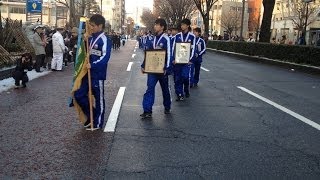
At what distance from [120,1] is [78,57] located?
161671 mm

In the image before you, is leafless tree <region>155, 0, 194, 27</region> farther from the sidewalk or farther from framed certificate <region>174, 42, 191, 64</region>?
framed certificate <region>174, 42, 191, 64</region>

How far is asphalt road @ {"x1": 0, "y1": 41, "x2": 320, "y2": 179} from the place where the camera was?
4.99 metres

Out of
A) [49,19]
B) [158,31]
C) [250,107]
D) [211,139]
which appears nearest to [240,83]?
[250,107]

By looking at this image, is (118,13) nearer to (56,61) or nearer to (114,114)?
(56,61)

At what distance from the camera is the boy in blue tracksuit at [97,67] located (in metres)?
6.82

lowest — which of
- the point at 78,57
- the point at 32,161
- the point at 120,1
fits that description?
the point at 32,161

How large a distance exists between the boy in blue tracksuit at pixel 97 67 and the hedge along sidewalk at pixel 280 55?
13.3 m

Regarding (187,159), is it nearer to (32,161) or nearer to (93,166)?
(93,166)

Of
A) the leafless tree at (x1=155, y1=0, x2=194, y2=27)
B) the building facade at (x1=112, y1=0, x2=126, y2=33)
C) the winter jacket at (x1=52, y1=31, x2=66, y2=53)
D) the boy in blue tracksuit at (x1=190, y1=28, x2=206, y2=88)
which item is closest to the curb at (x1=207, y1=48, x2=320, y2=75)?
the boy in blue tracksuit at (x1=190, y1=28, x2=206, y2=88)

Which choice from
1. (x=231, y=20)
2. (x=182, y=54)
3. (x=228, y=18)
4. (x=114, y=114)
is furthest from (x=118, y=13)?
(x=114, y=114)

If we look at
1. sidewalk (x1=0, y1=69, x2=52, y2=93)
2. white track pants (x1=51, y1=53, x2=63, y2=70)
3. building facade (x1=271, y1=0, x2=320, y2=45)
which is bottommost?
sidewalk (x1=0, y1=69, x2=52, y2=93)

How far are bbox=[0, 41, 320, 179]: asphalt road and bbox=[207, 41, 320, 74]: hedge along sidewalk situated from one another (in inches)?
371

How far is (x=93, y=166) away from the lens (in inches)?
201

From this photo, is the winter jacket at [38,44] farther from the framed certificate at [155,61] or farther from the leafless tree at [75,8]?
the leafless tree at [75,8]
